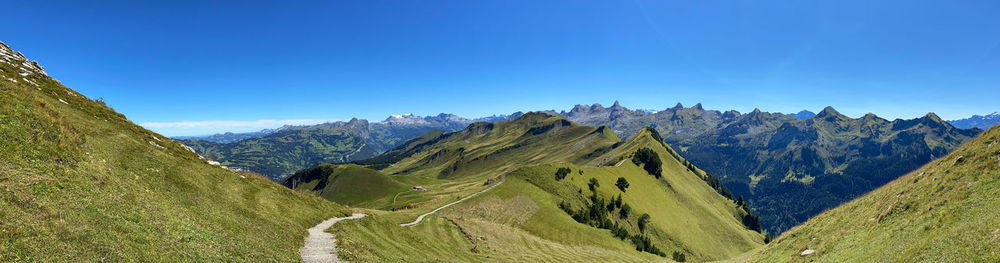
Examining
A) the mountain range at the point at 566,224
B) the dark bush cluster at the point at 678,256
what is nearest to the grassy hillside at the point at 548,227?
the mountain range at the point at 566,224

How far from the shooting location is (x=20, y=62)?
56281 millimetres

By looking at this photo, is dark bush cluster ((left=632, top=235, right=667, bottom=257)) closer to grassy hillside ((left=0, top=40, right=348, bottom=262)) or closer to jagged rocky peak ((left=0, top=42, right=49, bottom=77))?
grassy hillside ((left=0, top=40, right=348, bottom=262))

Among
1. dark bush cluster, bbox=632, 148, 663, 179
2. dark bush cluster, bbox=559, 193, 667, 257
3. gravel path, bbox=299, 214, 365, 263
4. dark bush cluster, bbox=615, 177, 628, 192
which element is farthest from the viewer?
dark bush cluster, bbox=632, 148, 663, 179

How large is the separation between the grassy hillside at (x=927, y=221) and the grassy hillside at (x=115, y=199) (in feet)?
148

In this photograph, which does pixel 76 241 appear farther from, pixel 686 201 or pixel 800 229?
pixel 686 201

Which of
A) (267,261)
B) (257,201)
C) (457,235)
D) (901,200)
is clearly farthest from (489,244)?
(901,200)

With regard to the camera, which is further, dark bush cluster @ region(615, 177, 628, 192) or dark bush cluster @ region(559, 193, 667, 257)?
dark bush cluster @ region(615, 177, 628, 192)

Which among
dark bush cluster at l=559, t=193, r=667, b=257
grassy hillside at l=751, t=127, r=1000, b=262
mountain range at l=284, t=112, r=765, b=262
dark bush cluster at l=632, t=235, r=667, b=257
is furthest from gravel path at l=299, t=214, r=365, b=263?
dark bush cluster at l=632, t=235, r=667, b=257

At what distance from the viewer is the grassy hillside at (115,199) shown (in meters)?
18.3

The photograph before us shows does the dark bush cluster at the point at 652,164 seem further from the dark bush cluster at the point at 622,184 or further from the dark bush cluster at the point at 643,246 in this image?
the dark bush cluster at the point at 643,246

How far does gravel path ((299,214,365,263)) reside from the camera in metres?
32.7

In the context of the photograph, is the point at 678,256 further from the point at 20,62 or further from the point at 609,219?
the point at 20,62

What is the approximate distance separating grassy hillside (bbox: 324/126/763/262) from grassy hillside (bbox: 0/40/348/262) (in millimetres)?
9047

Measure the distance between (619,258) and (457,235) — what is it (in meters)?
37.0
